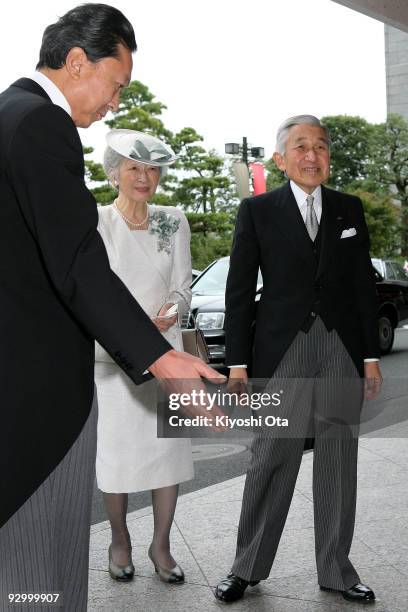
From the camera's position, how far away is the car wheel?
14508mm

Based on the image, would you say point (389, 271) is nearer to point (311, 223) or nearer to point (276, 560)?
point (276, 560)

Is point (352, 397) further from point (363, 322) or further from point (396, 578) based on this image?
point (396, 578)

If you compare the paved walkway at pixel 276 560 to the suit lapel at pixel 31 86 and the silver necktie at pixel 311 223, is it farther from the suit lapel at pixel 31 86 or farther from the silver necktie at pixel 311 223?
the suit lapel at pixel 31 86

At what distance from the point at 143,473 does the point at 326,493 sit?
83 cm

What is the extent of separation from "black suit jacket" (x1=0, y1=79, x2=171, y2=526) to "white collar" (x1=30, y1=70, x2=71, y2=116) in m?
0.04

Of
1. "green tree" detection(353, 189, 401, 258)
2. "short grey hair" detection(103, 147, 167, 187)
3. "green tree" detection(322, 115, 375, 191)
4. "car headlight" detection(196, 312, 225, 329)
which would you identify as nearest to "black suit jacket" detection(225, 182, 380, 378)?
"short grey hair" detection(103, 147, 167, 187)

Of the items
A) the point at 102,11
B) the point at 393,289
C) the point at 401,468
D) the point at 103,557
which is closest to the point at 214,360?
the point at 393,289

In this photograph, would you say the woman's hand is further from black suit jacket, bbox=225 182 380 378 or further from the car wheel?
the car wheel

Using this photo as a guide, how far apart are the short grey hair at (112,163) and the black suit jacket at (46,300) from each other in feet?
7.57

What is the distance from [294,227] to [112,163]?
1025 mm

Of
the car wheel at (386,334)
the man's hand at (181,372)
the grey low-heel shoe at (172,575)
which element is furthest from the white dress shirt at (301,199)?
the car wheel at (386,334)


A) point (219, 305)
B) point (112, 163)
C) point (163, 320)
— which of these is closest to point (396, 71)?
point (219, 305)

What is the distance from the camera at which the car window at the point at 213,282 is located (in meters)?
12.7

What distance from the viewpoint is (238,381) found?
12.1 ft
